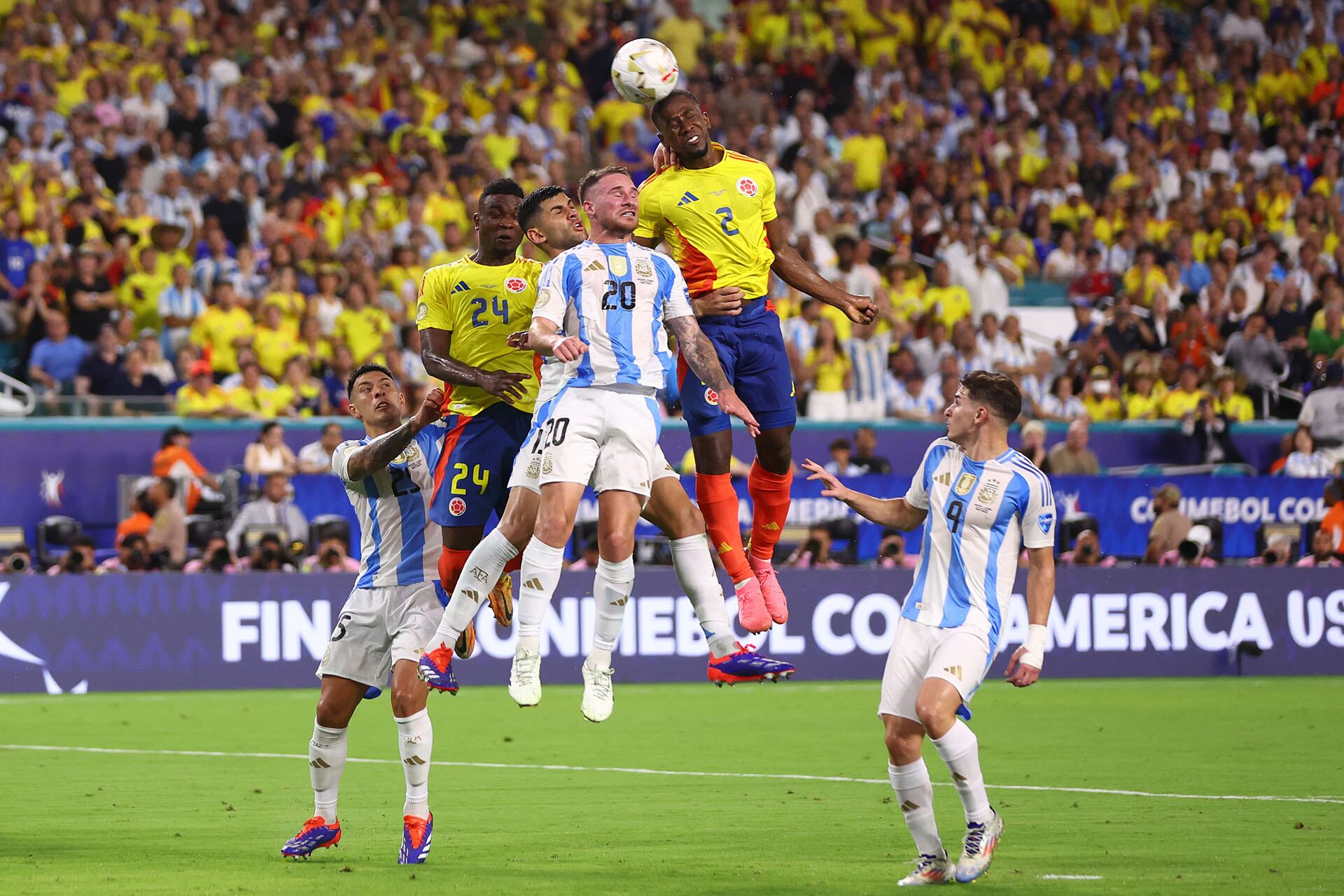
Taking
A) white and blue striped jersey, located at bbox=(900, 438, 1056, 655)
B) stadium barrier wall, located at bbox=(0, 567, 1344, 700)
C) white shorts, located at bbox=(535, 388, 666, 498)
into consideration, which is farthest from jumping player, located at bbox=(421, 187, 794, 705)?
stadium barrier wall, located at bbox=(0, 567, 1344, 700)

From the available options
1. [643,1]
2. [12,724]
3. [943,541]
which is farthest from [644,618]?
[643,1]

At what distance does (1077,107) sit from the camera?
93.7 ft

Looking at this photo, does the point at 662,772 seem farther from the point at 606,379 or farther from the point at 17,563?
the point at 17,563

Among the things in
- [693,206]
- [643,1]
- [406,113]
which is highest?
[643,1]

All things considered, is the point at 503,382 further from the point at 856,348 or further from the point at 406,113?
the point at 406,113

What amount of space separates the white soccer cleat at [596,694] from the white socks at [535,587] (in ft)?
0.99

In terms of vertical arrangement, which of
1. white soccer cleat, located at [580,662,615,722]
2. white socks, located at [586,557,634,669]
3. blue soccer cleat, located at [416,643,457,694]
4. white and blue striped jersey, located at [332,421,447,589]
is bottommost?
white soccer cleat, located at [580,662,615,722]

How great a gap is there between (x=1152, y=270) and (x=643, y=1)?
8.71m

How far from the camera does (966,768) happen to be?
8.66 m

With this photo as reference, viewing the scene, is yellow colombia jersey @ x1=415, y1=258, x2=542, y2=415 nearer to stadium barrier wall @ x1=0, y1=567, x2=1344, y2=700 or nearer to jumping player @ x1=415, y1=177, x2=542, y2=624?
jumping player @ x1=415, y1=177, x2=542, y2=624

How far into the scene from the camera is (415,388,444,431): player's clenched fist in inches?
354

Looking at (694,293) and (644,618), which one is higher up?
(694,293)

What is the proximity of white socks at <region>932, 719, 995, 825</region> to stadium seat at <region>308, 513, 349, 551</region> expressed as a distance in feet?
35.7

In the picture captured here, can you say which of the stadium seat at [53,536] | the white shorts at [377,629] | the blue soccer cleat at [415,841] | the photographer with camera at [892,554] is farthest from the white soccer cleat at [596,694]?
the stadium seat at [53,536]
